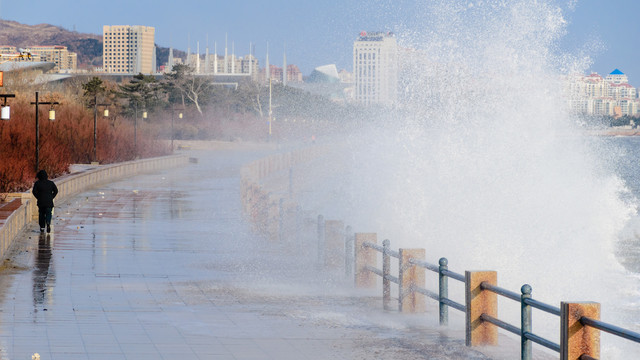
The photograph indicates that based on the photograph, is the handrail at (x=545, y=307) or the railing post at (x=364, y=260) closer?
the handrail at (x=545, y=307)

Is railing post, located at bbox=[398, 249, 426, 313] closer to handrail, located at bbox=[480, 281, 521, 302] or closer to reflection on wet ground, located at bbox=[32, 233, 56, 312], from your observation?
handrail, located at bbox=[480, 281, 521, 302]

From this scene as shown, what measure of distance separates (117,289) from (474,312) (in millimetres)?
6366

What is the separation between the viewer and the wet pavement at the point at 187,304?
10.4 meters

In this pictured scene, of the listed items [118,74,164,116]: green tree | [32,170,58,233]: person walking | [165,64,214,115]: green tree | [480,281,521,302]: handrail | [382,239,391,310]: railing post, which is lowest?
[382,239,391,310]: railing post

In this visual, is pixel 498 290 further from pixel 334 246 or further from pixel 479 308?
pixel 334 246

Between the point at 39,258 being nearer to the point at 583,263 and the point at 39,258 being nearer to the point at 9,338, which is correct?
the point at 9,338

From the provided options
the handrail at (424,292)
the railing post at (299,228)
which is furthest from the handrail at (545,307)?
the railing post at (299,228)

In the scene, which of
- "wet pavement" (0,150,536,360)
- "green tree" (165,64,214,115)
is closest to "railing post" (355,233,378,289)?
"wet pavement" (0,150,536,360)

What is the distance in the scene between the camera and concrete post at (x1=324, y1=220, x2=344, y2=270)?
18.0 meters

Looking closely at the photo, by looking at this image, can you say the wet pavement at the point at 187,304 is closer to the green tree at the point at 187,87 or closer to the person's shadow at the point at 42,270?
the person's shadow at the point at 42,270

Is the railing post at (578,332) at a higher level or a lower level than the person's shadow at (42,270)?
higher

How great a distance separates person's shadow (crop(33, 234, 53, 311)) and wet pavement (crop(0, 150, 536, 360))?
0.02 metres

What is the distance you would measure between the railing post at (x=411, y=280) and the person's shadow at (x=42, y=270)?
4.67m

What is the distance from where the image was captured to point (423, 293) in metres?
12.8
